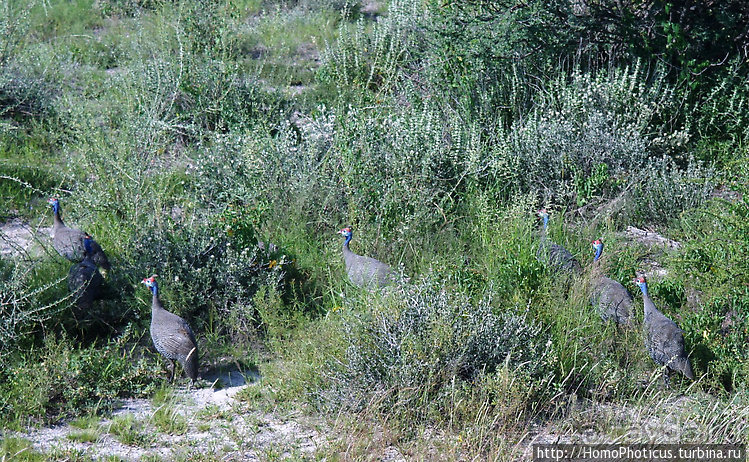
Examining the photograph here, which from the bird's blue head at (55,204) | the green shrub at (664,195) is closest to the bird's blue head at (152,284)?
the bird's blue head at (55,204)

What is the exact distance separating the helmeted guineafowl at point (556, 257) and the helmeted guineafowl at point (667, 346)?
84cm

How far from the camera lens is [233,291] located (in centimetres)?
589

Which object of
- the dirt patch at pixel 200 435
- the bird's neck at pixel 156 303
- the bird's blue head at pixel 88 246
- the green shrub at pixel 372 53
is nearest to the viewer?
the dirt patch at pixel 200 435

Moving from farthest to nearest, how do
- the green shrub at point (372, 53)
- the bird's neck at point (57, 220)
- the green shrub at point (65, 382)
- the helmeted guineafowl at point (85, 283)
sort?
the green shrub at point (372, 53), the bird's neck at point (57, 220), the helmeted guineafowl at point (85, 283), the green shrub at point (65, 382)

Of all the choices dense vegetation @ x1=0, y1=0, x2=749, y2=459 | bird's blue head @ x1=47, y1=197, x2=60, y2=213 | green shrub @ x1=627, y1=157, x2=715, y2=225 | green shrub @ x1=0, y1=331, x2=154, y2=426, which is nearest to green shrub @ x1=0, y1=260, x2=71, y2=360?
dense vegetation @ x1=0, y1=0, x2=749, y2=459

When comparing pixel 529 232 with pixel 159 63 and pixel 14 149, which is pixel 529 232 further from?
pixel 14 149

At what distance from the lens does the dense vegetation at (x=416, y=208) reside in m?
4.79

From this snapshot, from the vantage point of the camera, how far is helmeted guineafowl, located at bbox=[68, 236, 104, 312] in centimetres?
571

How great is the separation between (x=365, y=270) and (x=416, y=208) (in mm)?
1048

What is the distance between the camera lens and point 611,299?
5.61 meters

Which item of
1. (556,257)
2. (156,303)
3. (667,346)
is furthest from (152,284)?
(667,346)

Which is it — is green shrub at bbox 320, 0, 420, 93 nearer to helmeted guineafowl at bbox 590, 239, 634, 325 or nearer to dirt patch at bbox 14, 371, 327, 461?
helmeted guineafowl at bbox 590, 239, 634, 325

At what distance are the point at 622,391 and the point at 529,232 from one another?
1.74 metres

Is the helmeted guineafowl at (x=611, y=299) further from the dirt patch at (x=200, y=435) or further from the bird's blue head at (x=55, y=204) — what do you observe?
the bird's blue head at (x=55, y=204)
